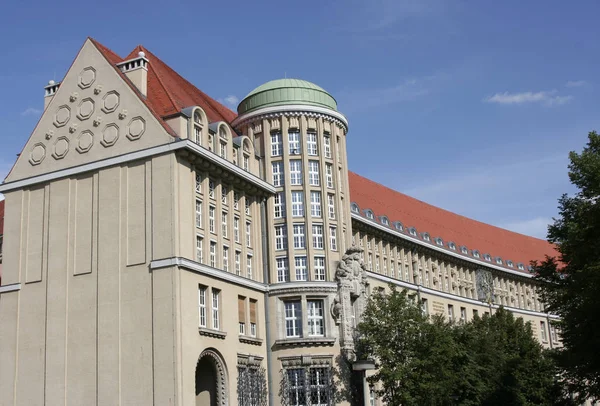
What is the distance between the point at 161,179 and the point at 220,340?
8323mm

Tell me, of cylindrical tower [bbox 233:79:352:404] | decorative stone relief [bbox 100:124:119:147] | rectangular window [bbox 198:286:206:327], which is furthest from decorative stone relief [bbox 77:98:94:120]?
rectangular window [bbox 198:286:206:327]

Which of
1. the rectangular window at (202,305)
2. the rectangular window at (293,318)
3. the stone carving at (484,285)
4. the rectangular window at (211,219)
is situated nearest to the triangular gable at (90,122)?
the rectangular window at (211,219)

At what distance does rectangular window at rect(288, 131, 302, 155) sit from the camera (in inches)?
1887

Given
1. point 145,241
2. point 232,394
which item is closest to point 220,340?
point 232,394

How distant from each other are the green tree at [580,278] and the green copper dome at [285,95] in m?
15.1

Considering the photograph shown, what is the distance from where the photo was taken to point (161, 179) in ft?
129

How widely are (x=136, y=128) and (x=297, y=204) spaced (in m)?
10.9

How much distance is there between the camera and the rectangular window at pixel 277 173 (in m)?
47.6

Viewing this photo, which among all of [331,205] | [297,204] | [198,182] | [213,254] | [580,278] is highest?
[331,205]

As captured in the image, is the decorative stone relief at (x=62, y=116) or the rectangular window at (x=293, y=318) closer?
the decorative stone relief at (x=62, y=116)

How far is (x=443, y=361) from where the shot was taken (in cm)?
4306

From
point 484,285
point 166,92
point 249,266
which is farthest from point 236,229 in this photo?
point 484,285

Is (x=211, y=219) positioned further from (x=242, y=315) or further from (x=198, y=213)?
(x=242, y=315)

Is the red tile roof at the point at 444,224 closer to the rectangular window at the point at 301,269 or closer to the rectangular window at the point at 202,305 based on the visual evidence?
the rectangular window at the point at 301,269
